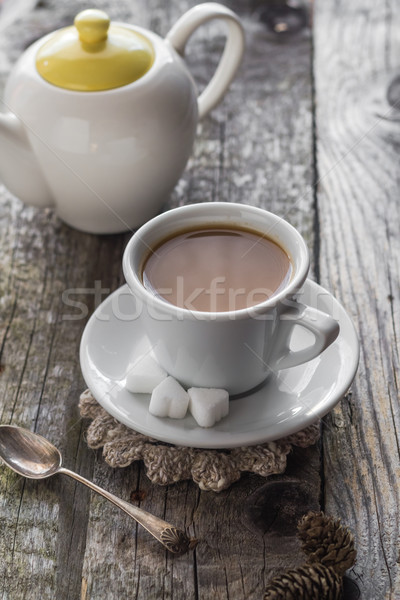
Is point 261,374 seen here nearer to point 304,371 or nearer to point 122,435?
point 304,371

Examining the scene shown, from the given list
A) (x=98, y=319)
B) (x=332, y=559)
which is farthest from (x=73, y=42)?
(x=332, y=559)

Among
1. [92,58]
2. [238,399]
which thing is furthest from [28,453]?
[92,58]

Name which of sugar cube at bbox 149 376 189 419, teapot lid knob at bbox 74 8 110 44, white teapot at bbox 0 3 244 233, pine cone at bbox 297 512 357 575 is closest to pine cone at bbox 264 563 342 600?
pine cone at bbox 297 512 357 575

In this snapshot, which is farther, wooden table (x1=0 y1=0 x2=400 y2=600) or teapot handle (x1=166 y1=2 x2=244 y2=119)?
teapot handle (x1=166 y1=2 x2=244 y2=119)

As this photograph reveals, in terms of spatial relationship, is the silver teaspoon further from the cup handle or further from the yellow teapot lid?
the yellow teapot lid

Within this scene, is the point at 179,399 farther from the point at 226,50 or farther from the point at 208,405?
the point at 226,50

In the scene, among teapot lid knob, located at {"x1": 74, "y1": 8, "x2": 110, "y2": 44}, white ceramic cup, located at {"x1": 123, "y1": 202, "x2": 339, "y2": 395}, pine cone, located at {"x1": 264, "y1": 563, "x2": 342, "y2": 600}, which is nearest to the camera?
pine cone, located at {"x1": 264, "y1": 563, "x2": 342, "y2": 600}
